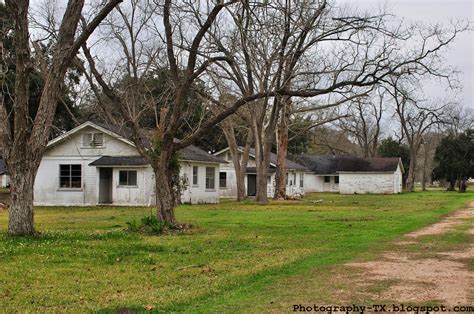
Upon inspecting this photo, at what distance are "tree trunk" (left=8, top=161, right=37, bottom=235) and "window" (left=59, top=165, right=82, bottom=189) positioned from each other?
21.2 metres

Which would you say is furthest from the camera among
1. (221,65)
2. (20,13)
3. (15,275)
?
(221,65)

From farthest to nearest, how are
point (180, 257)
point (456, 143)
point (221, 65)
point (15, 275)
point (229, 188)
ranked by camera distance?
point (456, 143) → point (229, 188) → point (221, 65) → point (180, 257) → point (15, 275)

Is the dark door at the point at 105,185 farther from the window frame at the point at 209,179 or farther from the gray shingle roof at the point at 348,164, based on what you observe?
the gray shingle roof at the point at 348,164

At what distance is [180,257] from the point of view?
1257 cm

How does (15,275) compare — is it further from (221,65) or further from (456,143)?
(456,143)

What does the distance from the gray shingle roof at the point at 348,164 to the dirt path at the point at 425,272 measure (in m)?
53.3

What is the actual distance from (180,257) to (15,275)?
11.5ft

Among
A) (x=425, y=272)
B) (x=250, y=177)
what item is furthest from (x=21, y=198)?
(x=250, y=177)

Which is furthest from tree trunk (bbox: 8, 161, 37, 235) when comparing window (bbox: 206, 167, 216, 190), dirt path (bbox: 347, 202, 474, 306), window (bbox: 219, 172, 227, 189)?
window (bbox: 219, 172, 227, 189)

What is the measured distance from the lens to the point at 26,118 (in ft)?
52.4

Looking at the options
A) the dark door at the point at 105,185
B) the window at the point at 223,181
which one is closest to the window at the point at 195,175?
the dark door at the point at 105,185

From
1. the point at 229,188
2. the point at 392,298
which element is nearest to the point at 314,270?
the point at 392,298

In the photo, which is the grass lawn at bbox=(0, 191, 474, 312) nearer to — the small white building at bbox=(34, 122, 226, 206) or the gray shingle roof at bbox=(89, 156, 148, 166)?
the gray shingle roof at bbox=(89, 156, 148, 166)

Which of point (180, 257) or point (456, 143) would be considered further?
point (456, 143)
